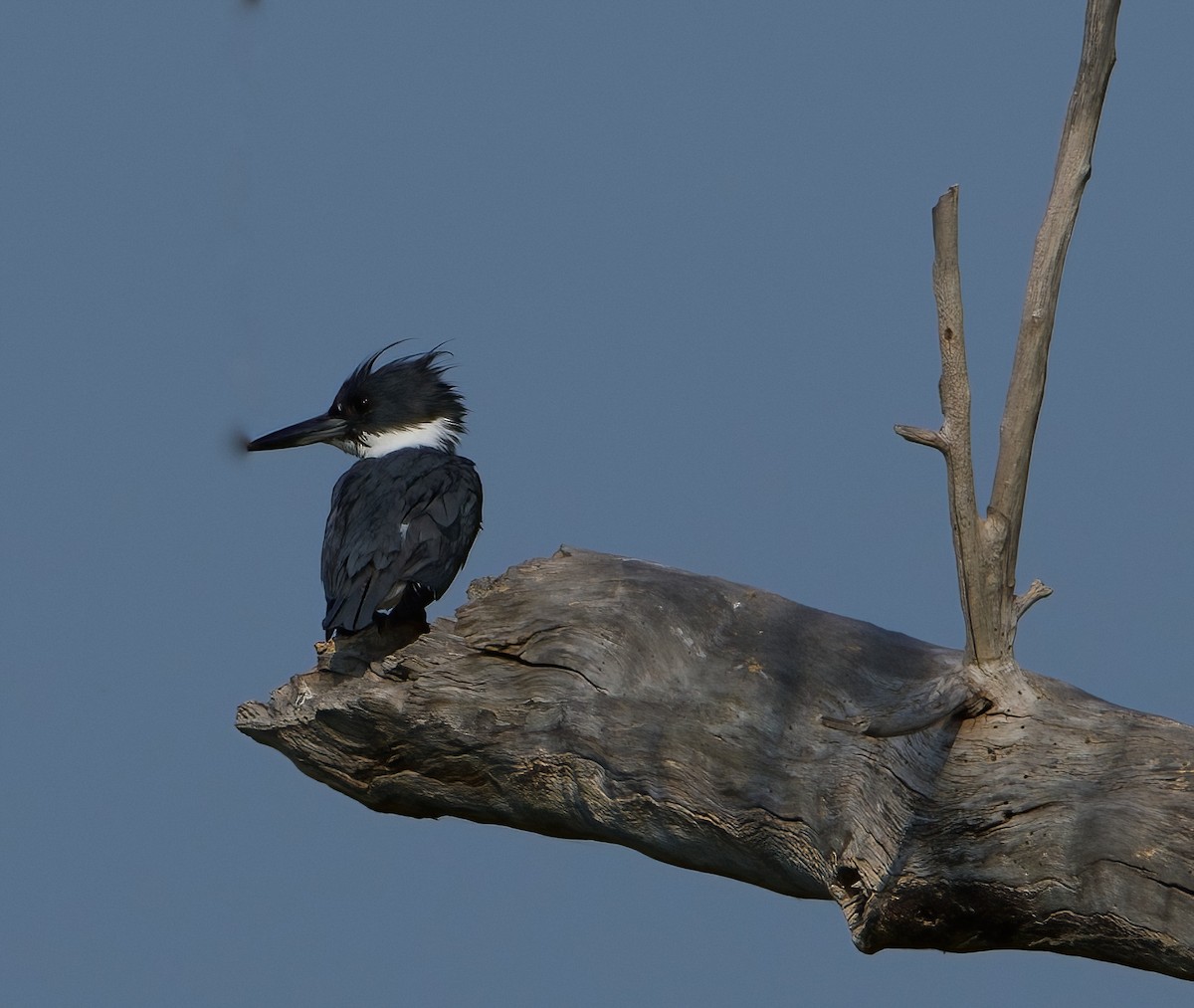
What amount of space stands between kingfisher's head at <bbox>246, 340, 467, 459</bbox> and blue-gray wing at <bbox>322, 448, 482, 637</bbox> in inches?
16.9

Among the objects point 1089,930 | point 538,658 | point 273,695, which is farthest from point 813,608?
A: point 273,695

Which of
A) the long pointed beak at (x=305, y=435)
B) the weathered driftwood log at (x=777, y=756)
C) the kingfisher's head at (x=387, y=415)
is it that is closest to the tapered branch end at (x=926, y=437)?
the weathered driftwood log at (x=777, y=756)

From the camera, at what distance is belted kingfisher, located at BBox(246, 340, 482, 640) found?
543cm

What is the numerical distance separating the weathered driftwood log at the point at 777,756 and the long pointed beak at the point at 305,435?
54.2 inches

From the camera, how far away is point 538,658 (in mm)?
5246

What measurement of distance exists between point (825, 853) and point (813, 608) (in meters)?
1.13

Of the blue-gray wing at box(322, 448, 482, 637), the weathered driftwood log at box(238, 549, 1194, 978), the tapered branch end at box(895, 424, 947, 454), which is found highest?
the tapered branch end at box(895, 424, 947, 454)

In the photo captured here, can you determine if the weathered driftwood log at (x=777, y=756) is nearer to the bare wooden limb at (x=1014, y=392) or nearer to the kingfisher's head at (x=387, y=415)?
the bare wooden limb at (x=1014, y=392)

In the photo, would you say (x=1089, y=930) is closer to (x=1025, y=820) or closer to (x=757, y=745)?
(x=1025, y=820)

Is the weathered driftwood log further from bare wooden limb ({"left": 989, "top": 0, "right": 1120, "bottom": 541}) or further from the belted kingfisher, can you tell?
bare wooden limb ({"left": 989, "top": 0, "right": 1120, "bottom": 541})

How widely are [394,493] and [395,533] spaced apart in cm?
22

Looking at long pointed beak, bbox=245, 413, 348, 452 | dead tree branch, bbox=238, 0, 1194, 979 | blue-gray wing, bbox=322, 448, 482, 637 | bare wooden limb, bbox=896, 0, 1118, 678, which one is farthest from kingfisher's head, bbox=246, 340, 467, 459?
bare wooden limb, bbox=896, 0, 1118, 678

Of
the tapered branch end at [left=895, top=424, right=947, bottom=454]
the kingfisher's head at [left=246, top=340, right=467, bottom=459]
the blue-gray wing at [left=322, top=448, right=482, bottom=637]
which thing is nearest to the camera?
the tapered branch end at [left=895, top=424, right=947, bottom=454]

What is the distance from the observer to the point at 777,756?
→ 502cm
